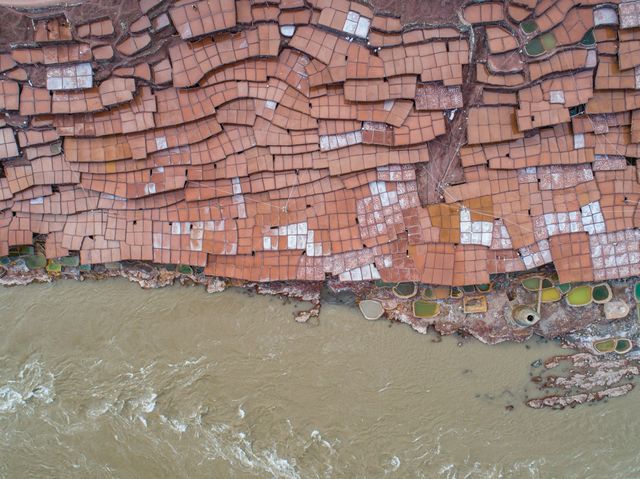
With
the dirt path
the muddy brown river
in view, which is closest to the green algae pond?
the muddy brown river

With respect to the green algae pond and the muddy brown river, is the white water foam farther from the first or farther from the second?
the green algae pond

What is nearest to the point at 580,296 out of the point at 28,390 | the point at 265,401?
the point at 265,401

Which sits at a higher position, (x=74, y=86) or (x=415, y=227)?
(x=74, y=86)

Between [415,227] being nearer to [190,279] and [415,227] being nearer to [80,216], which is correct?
[190,279]

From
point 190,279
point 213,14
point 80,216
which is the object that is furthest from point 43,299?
point 213,14

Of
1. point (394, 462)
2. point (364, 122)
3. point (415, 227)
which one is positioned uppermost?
point (364, 122)

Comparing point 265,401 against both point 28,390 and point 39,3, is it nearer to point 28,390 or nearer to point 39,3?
point 28,390

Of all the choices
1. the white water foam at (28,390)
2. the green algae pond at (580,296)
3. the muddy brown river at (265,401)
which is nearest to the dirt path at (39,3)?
the muddy brown river at (265,401)
